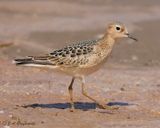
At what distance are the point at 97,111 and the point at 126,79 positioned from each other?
3.09 meters

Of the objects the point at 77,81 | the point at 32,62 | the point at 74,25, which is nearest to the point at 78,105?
the point at 32,62

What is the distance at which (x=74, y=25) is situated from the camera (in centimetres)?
2380

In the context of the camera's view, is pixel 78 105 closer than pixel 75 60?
No

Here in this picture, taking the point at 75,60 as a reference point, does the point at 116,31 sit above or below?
above

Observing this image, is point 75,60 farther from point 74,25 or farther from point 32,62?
point 74,25

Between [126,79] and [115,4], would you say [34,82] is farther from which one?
[115,4]

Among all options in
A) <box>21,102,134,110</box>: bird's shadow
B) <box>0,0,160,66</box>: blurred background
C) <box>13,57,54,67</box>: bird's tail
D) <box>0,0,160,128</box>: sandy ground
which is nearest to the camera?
<box>0,0,160,128</box>: sandy ground

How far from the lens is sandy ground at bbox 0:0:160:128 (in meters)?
10.9

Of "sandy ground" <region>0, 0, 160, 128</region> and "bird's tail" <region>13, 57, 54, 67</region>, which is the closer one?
"sandy ground" <region>0, 0, 160, 128</region>

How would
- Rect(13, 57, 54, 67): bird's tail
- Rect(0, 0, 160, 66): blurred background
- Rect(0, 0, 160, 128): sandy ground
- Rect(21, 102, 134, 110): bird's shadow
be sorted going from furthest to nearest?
Rect(0, 0, 160, 66): blurred background → Rect(21, 102, 134, 110): bird's shadow → Rect(13, 57, 54, 67): bird's tail → Rect(0, 0, 160, 128): sandy ground

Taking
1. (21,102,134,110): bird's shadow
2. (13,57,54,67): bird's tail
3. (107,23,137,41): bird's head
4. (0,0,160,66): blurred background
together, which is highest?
(0,0,160,66): blurred background

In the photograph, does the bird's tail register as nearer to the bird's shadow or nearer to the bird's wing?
the bird's wing

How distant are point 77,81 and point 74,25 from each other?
381 inches

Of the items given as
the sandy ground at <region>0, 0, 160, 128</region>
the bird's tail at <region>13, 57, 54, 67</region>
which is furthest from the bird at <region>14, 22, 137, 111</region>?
the sandy ground at <region>0, 0, 160, 128</region>
